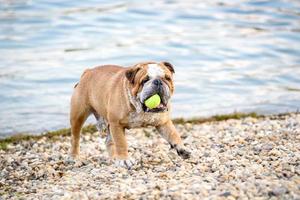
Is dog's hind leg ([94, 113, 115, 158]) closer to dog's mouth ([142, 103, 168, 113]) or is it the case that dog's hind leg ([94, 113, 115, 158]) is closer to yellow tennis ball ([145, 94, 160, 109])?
dog's mouth ([142, 103, 168, 113])

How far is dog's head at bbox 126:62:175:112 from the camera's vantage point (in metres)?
8.03

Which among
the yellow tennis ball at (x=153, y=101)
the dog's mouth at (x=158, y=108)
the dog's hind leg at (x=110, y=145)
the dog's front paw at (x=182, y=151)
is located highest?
the yellow tennis ball at (x=153, y=101)

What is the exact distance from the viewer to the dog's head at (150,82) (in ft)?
26.3

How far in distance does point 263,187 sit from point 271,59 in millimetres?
12937

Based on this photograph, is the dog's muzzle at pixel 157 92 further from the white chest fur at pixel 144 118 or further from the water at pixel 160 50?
the water at pixel 160 50

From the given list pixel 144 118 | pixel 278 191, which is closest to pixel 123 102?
pixel 144 118

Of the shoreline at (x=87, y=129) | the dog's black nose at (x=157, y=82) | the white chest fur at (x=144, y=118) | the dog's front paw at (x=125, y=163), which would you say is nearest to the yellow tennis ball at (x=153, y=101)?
the dog's black nose at (x=157, y=82)

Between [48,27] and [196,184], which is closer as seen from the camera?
[196,184]

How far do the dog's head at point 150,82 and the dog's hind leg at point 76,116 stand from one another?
1451mm

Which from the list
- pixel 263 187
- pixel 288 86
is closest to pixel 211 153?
pixel 263 187

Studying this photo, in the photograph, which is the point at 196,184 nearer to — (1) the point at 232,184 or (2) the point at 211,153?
(1) the point at 232,184

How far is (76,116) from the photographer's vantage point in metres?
9.75

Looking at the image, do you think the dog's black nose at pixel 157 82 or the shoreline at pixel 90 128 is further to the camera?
the shoreline at pixel 90 128

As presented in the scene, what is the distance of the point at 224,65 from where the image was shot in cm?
1872
